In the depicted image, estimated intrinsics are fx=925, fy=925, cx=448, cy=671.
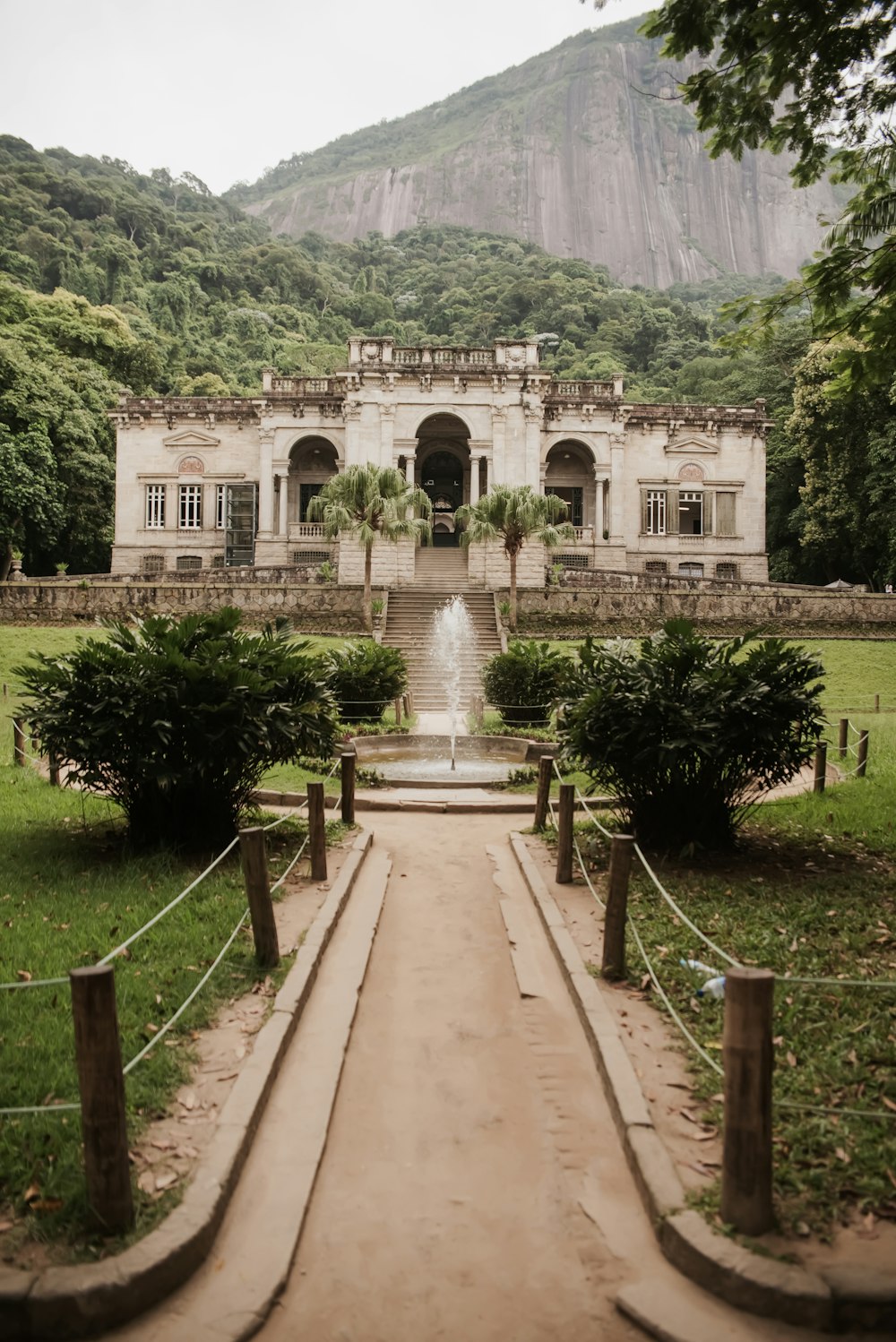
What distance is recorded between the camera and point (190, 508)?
38906mm

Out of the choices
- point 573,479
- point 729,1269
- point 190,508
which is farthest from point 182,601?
point 729,1269

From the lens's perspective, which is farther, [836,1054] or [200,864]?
[200,864]

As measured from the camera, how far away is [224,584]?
28500 millimetres

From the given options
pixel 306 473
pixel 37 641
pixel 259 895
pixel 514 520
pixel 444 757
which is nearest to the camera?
pixel 259 895

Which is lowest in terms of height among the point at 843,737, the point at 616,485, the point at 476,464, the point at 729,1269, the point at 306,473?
the point at 729,1269

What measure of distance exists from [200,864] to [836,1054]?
515 cm

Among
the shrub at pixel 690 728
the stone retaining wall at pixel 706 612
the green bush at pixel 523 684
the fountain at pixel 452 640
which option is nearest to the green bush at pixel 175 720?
the shrub at pixel 690 728

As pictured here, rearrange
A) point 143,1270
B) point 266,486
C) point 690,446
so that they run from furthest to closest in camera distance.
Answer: point 690,446
point 266,486
point 143,1270

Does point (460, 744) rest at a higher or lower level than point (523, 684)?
lower

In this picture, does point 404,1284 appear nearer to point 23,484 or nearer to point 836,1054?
point 836,1054

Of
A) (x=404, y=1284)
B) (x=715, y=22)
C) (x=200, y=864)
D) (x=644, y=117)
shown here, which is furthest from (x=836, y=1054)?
(x=644, y=117)

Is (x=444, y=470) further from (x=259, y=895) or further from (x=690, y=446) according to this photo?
(x=259, y=895)

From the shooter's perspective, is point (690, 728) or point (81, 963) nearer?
point (81, 963)

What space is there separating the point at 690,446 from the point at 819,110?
33746mm
